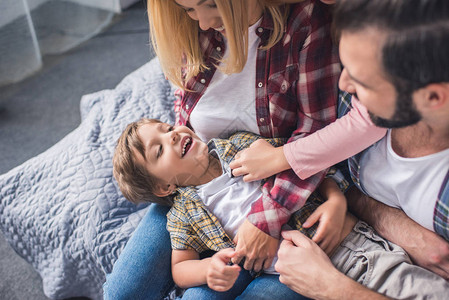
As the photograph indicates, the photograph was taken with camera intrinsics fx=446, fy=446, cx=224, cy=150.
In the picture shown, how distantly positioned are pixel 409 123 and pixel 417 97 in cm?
7

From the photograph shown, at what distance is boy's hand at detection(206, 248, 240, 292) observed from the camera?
3.46ft

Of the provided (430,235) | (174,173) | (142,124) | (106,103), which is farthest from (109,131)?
(430,235)

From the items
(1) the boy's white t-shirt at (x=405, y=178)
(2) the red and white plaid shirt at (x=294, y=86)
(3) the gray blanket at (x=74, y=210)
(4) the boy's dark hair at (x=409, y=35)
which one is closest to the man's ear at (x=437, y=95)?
(4) the boy's dark hair at (x=409, y=35)

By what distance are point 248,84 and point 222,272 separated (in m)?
0.49

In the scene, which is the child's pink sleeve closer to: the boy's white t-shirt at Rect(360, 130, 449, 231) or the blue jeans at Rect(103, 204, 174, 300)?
the boy's white t-shirt at Rect(360, 130, 449, 231)

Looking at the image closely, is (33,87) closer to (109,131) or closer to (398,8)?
(109,131)

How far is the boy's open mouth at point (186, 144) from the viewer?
4.14 feet

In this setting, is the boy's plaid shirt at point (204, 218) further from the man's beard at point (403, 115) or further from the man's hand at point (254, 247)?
the man's beard at point (403, 115)

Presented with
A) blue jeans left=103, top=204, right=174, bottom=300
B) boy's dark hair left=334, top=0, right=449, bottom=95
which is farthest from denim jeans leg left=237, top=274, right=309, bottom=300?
boy's dark hair left=334, top=0, right=449, bottom=95

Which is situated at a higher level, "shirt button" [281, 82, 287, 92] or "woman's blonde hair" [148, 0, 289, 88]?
"woman's blonde hair" [148, 0, 289, 88]

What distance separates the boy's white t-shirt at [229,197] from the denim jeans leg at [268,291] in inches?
5.8

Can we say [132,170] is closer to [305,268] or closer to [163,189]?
[163,189]

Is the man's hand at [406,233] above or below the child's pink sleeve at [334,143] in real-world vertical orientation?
below

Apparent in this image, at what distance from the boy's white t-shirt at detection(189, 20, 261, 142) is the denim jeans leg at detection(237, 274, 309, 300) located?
16.2 inches
